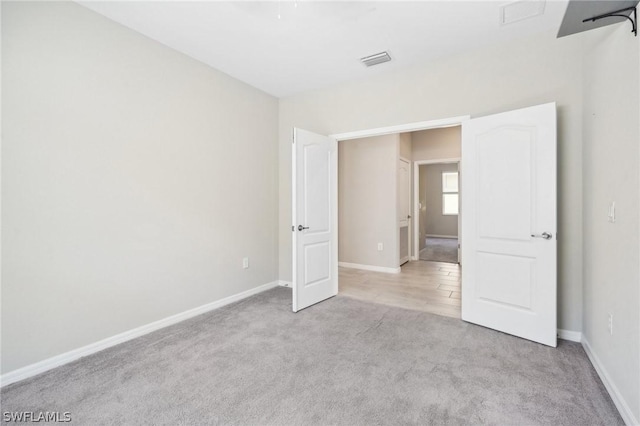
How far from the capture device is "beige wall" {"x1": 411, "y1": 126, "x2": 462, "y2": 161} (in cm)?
591

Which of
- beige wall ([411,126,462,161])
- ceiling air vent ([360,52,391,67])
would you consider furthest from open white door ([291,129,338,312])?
beige wall ([411,126,462,161])

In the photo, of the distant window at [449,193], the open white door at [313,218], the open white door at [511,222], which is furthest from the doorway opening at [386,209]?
the distant window at [449,193]

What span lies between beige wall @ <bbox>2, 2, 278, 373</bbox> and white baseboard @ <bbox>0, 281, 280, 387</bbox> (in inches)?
2.0

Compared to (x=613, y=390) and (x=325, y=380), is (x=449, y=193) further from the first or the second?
(x=325, y=380)

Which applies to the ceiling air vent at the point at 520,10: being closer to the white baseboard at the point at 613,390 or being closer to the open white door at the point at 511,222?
the open white door at the point at 511,222

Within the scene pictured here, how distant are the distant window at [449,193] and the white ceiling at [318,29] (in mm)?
8003

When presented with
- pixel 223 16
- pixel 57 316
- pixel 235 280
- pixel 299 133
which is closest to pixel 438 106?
pixel 299 133

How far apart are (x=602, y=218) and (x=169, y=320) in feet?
12.7

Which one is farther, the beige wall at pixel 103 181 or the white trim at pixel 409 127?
the white trim at pixel 409 127

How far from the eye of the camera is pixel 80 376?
6.90ft

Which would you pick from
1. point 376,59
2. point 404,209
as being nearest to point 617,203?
point 376,59

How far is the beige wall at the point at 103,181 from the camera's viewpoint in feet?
6.81

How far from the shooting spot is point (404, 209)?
593 centimetres

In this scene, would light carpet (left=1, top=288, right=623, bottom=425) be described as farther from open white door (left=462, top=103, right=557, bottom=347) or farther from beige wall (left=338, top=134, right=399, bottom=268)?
beige wall (left=338, top=134, right=399, bottom=268)
